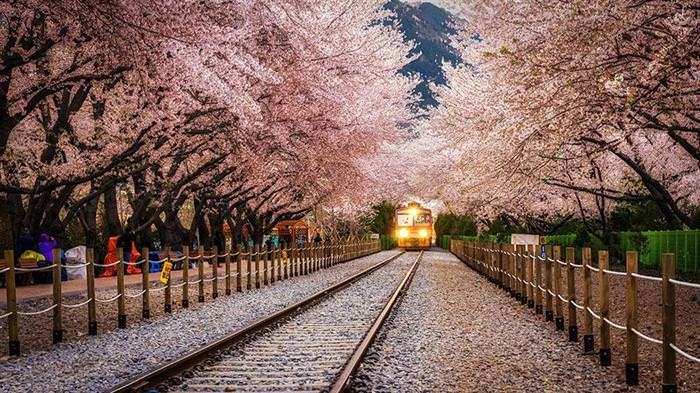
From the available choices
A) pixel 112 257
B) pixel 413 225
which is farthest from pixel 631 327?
pixel 413 225

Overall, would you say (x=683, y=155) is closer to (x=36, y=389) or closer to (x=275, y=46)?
(x=275, y=46)

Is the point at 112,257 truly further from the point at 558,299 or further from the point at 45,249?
the point at 558,299

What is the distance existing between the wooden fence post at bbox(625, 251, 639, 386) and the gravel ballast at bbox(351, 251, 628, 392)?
0.43ft

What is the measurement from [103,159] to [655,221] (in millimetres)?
22037

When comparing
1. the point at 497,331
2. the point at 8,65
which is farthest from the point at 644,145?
the point at 8,65

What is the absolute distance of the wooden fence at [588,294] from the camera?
19.9 feet

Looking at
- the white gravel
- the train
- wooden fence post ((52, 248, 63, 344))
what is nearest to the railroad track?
the white gravel

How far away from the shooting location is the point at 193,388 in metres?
6.57

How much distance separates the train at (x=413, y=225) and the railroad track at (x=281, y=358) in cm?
4431

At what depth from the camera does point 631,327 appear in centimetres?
707

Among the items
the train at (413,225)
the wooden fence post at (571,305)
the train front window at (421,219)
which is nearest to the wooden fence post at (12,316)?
the wooden fence post at (571,305)

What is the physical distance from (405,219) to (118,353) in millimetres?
49571

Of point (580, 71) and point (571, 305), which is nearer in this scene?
point (571, 305)

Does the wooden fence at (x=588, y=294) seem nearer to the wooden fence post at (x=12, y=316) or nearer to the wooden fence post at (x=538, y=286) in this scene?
the wooden fence post at (x=538, y=286)
